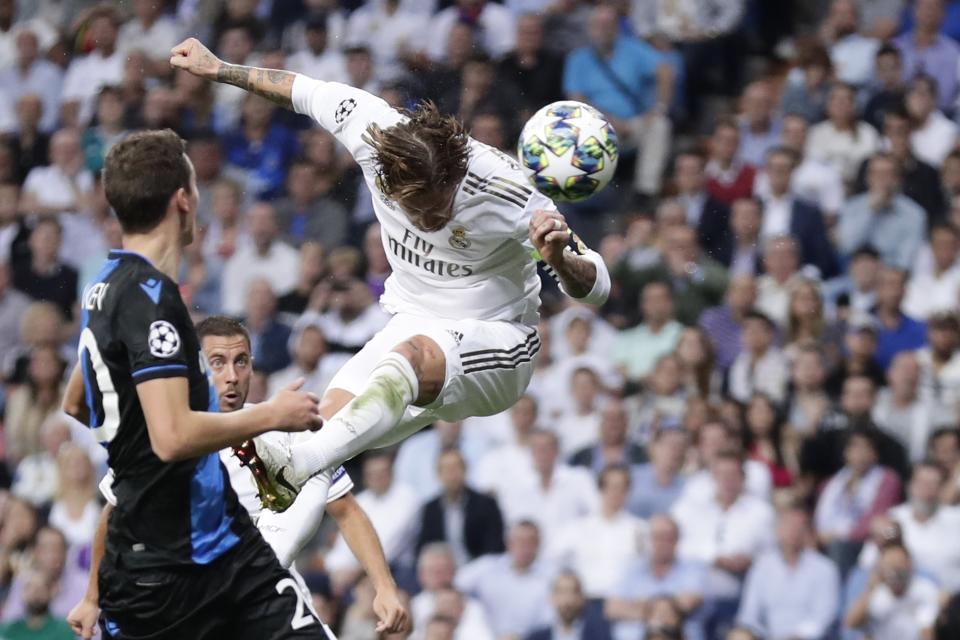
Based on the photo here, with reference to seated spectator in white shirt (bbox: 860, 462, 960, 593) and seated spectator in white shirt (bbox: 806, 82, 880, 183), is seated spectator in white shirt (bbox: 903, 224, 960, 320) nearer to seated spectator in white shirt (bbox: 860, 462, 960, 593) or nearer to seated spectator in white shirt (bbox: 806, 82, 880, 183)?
seated spectator in white shirt (bbox: 806, 82, 880, 183)

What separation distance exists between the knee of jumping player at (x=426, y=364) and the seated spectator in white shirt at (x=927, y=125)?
252 inches

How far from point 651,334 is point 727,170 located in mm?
1459

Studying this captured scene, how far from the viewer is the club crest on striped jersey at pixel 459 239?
6684 mm

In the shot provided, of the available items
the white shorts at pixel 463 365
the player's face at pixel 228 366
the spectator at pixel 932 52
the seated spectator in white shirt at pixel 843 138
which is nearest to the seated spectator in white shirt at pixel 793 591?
the seated spectator in white shirt at pixel 843 138

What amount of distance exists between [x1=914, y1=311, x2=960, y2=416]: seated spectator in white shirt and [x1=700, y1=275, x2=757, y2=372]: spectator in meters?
1.16

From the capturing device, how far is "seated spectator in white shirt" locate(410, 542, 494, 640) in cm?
1062

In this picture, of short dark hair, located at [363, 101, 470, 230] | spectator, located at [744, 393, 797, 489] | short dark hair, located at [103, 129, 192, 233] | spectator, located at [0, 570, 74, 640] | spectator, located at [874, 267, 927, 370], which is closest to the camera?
short dark hair, located at [103, 129, 192, 233]

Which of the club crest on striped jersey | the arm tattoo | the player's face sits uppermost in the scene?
the arm tattoo

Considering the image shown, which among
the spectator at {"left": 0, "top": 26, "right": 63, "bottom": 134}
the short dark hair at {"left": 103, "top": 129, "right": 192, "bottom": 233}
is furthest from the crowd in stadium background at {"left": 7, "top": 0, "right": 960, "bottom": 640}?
the short dark hair at {"left": 103, "top": 129, "right": 192, "bottom": 233}

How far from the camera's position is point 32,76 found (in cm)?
1543

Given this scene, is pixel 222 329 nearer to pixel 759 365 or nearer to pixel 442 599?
pixel 442 599

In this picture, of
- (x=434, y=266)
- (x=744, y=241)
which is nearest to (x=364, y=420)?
(x=434, y=266)

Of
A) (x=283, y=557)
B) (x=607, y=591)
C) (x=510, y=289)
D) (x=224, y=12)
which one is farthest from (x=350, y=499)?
(x=224, y=12)

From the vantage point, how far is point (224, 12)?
14898 millimetres
